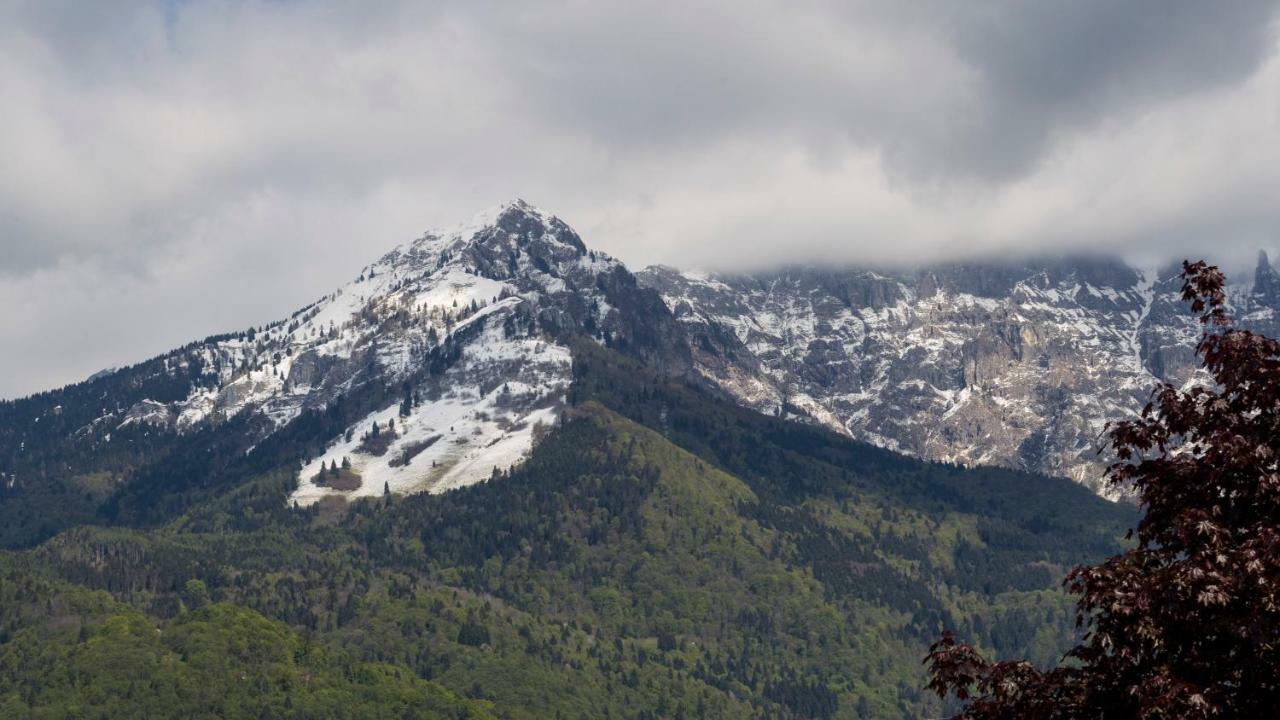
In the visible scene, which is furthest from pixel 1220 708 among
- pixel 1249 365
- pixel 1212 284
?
pixel 1212 284

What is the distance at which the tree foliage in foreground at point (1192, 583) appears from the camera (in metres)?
32.0

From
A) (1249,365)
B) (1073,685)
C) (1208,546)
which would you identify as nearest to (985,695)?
(1073,685)

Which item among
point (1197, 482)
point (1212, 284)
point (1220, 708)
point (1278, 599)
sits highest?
point (1212, 284)

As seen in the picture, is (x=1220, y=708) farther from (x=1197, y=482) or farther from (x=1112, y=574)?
(x=1197, y=482)

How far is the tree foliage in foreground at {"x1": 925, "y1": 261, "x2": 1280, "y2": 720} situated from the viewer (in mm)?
32000

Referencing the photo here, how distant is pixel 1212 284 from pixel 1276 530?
8.67m

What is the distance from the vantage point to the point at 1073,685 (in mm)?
36062

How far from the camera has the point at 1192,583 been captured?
3238 cm

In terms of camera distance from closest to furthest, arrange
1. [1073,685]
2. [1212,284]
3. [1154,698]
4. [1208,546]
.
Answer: [1154,698], [1208,546], [1073,685], [1212,284]

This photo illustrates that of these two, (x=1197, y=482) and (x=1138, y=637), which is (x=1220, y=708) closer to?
(x=1138, y=637)

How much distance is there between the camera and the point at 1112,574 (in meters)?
34.6

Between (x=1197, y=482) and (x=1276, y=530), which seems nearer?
(x=1276, y=530)

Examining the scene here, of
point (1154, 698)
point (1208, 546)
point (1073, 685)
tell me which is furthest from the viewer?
point (1073, 685)

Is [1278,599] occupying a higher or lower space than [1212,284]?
lower
